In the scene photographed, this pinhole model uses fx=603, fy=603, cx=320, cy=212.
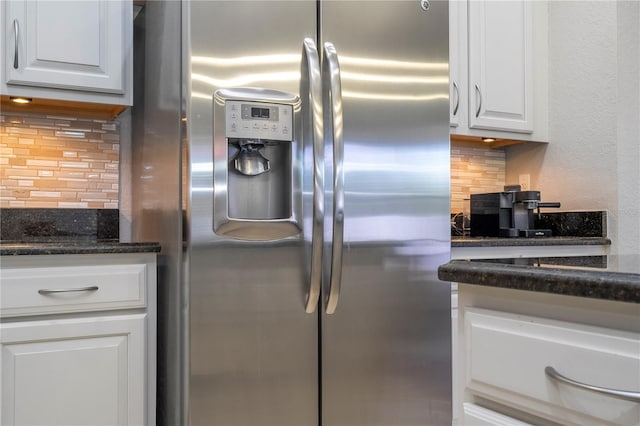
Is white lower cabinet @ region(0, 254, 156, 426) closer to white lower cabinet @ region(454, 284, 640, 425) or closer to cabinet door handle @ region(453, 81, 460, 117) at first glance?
white lower cabinet @ region(454, 284, 640, 425)

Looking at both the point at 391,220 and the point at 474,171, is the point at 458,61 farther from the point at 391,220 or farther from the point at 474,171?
the point at 391,220

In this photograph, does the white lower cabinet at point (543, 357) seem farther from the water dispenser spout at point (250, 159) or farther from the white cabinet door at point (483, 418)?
the water dispenser spout at point (250, 159)

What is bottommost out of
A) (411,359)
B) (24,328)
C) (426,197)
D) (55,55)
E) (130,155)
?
(411,359)

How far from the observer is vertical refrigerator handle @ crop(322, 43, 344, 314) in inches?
67.9

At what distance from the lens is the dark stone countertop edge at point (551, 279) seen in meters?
0.68

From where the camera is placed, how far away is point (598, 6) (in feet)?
8.92

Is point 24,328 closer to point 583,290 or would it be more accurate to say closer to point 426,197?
point 426,197

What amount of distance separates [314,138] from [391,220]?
365mm

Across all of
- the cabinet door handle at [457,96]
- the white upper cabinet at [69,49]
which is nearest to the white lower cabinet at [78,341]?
the white upper cabinet at [69,49]

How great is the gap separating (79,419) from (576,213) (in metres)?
2.22

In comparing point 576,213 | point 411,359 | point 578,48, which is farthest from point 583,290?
point 578,48

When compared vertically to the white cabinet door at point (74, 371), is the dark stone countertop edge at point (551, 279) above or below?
above

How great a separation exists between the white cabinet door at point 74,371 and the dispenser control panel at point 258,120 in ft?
2.08

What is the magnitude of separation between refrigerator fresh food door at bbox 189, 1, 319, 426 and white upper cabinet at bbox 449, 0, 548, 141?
3.73 feet
